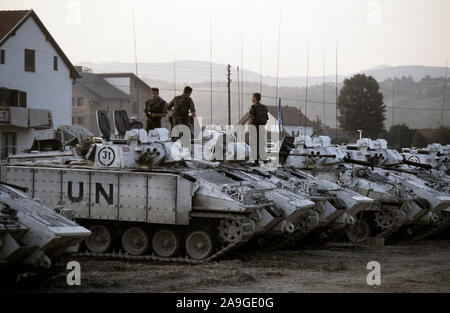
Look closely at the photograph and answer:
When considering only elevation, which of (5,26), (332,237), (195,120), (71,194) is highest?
(5,26)

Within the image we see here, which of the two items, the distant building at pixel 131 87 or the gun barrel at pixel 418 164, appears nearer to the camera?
the gun barrel at pixel 418 164

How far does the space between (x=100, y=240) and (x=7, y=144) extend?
911 inches

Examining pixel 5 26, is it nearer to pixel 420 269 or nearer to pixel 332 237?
pixel 332 237

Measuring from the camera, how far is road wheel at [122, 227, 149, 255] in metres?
18.8

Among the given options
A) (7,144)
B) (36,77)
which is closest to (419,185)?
(7,144)

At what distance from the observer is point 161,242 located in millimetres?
18781

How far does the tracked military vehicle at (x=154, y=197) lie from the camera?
17.8 metres

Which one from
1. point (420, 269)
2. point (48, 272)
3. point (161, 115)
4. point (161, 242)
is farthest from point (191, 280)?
point (161, 115)

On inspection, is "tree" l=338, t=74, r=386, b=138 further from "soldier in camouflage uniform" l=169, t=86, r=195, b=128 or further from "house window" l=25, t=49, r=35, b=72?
"soldier in camouflage uniform" l=169, t=86, r=195, b=128

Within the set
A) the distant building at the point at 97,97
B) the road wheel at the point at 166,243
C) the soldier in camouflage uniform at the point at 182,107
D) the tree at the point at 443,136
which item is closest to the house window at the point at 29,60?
the distant building at the point at 97,97

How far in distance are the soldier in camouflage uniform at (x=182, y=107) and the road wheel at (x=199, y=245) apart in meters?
3.32

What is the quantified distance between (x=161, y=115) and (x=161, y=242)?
3439 mm

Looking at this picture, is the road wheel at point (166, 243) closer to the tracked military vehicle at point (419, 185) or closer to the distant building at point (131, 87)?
the tracked military vehicle at point (419, 185)

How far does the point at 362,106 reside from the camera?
8000 centimetres
